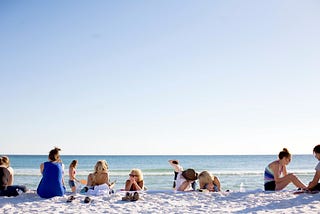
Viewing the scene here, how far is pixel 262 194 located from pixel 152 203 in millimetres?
2338

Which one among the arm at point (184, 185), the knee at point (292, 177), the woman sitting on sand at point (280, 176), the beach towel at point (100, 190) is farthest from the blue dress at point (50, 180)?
the knee at point (292, 177)

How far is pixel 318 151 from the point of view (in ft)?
24.3

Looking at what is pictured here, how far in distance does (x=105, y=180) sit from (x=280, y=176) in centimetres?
378

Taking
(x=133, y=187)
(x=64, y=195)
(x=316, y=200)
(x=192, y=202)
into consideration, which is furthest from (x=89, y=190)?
(x=316, y=200)

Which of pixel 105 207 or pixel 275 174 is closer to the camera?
pixel 105 207

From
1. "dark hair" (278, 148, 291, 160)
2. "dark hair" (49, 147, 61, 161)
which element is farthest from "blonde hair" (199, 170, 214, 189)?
"dark hair" (49, 147, 61, 161)

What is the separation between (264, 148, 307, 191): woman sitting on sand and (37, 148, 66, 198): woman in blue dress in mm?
4376

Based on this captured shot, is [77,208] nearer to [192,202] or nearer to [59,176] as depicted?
[59,176]

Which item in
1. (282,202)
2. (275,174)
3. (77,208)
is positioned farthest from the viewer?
(275,174)

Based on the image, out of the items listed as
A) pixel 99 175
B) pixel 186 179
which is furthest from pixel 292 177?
pixel 99 175

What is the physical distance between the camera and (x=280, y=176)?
321 inches

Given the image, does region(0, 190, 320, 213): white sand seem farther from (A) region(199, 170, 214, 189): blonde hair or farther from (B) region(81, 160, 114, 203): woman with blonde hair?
(A) region(199, 170, 214, 189): blonde hair

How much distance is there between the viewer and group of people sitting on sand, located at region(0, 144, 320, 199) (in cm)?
742

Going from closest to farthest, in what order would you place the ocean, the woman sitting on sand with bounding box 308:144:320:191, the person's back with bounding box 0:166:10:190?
1. the woman sitting on sand with bounding box 308:144:320:191
2. the person's back with bounding box 0:166:10:190
3. the ocean
